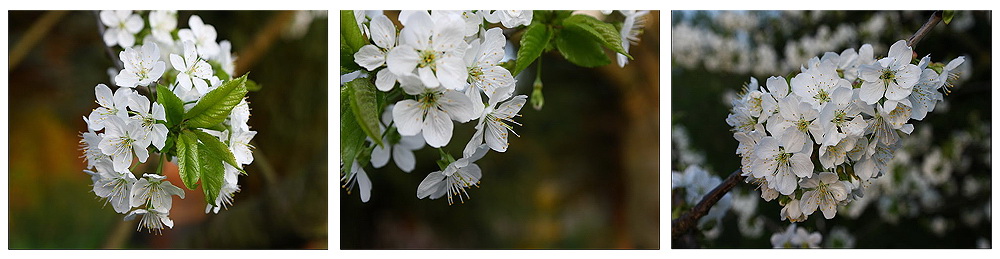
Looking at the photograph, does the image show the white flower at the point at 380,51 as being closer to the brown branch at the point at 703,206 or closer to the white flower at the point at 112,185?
the white flower at the point at 112,185

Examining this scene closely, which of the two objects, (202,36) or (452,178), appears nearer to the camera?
(452,178)

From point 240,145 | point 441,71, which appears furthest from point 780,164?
point 240,145

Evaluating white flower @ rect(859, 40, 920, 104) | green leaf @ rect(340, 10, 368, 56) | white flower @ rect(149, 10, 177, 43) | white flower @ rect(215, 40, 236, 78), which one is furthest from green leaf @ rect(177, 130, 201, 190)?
white flower @ rect(859, 40, 920, 104)

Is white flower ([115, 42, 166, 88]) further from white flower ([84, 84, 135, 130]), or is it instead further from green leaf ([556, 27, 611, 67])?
green leaf ([556, 27, 611, 67])

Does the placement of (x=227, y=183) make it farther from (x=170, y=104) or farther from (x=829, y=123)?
(x=829, y=123)

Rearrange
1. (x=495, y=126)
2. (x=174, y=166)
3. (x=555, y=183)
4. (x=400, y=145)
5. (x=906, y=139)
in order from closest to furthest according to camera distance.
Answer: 1. (x=495, y=126)
2. (x=400, y=145)
3. (x=174, y=166)
4. (x=906, y=139)
5. (x=555, y=183)

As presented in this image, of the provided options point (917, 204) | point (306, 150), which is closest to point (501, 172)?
point (306, 150)
